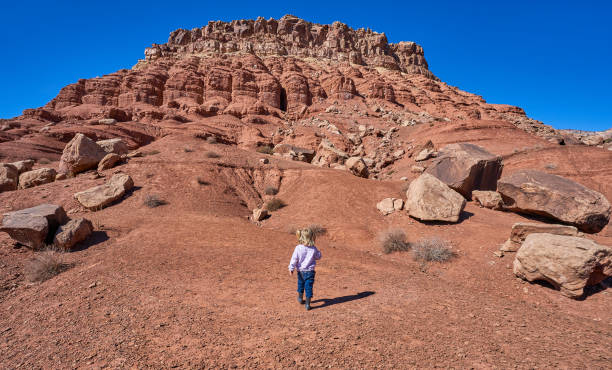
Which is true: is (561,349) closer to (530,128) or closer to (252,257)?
(252,257)

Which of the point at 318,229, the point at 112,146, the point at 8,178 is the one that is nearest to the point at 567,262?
the point at 318,229

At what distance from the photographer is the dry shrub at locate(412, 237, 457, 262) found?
337 inches

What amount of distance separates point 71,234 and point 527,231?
13.8 meters

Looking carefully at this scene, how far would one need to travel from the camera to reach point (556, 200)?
1016 centimetres

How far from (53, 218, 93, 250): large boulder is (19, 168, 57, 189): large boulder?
9.40 m

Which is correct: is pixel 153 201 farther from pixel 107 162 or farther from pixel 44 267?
pixel 44 267

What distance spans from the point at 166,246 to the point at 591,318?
427 inches

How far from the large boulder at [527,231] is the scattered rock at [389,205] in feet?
15.4

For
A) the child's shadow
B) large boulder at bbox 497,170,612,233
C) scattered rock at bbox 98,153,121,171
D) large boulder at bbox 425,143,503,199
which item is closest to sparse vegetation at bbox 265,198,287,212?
large boulder at bbox 425,143,503,199

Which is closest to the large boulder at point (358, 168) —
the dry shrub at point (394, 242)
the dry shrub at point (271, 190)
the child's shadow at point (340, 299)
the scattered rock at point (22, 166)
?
the dry shrub at point (271, 190)

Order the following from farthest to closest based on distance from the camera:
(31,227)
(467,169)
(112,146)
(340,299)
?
(112,146)
(467,169)
(31,227)
(340,299)

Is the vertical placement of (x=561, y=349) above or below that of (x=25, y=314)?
above

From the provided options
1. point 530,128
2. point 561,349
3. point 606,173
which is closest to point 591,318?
point 561,349

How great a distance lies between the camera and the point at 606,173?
1708 cm
